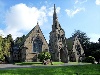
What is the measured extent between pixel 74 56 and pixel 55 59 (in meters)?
9.21

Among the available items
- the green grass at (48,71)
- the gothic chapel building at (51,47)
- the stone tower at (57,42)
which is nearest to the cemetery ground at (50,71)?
the green grass at (48,71)

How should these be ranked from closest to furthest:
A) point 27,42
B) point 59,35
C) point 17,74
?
point 17,74 → point 27,42 → point 59,35

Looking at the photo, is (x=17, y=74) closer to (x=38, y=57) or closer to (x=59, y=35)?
(x=38, y=57)

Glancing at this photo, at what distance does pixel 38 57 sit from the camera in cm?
5416

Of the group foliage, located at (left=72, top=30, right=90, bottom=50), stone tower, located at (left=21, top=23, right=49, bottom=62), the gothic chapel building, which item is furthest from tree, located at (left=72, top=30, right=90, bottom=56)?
stone tower, located at (left=21, top=23, right=49, bottom=62)

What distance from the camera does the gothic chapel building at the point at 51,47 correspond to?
5797cm

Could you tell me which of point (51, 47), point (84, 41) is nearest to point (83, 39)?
point (84, 41)

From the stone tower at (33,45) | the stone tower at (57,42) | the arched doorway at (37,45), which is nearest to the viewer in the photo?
the stone tower at (33,45)

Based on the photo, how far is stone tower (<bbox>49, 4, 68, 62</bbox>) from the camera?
213ft

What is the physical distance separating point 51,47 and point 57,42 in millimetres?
3228

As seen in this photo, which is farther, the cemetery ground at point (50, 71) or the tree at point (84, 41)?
the tree at point (84, 41)

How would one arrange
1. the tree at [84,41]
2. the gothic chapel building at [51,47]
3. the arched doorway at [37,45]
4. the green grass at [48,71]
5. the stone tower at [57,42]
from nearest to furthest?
the green grass at [48,71]
the gothic chapel building at [51,47]
the arched doorway at [37,45]
the stone tower at [57,42]
the tree at [84,41]

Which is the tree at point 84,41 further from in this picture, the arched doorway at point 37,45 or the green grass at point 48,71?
the green grass at point 48,71

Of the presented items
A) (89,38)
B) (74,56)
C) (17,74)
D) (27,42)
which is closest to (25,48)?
(27,42)
